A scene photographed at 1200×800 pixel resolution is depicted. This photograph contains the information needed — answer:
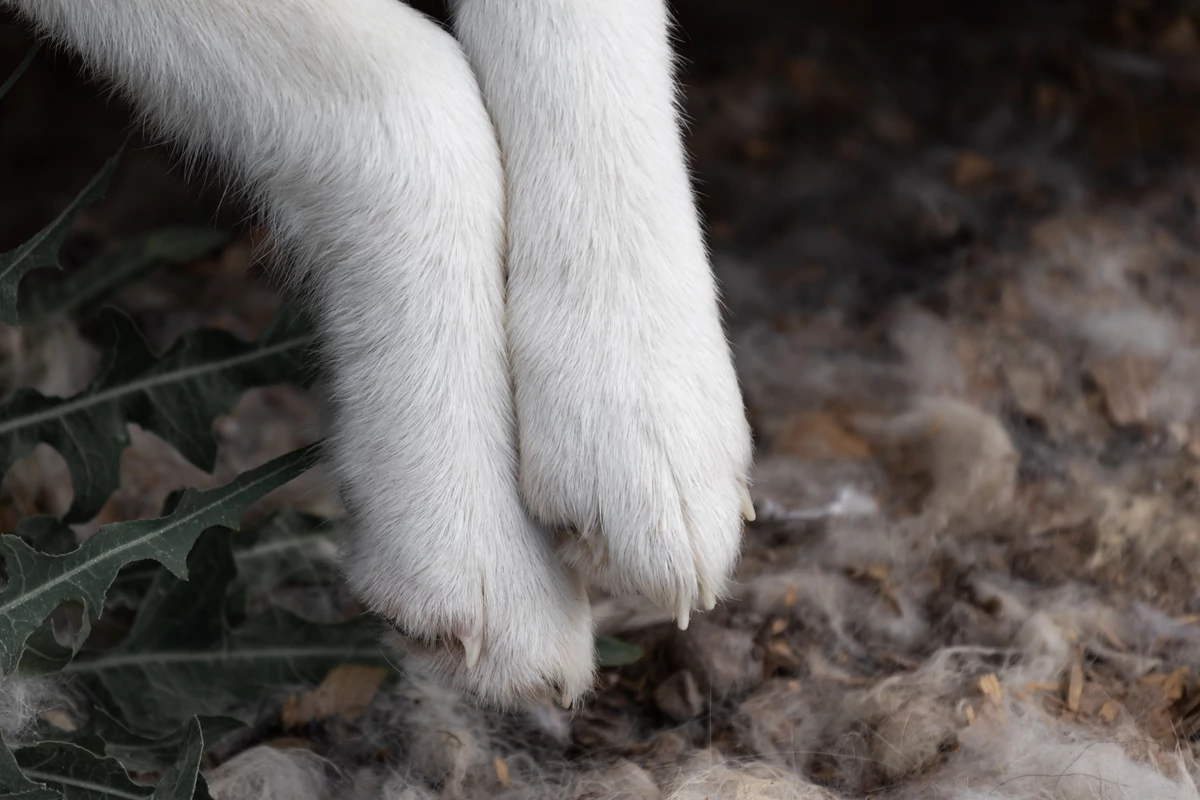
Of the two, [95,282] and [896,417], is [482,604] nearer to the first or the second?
[896,417]

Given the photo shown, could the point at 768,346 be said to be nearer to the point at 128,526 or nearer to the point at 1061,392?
the point at 1061,392

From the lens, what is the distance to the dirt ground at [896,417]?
0.90m

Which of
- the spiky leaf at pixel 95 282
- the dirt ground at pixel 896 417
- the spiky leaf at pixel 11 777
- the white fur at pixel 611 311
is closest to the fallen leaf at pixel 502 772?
the dirt ground at pixel 896 417

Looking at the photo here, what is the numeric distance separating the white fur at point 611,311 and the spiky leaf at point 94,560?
23 centimetres

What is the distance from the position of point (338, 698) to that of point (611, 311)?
17.3 inches

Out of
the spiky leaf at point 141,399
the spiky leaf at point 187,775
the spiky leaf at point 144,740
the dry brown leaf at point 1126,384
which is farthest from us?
the dry brown leaf at point 1126,384

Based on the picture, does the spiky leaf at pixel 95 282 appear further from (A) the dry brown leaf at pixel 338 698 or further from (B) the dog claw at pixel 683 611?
(B) the dog claw at pixel 683 611

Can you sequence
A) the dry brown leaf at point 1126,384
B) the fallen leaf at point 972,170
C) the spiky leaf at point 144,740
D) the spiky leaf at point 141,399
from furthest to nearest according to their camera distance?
the fallen leaf at point 972,170 → the dry brown leaf at point 1126,384 → the spiky leaf at point 141,399 → the spiky leaf at point 144,740

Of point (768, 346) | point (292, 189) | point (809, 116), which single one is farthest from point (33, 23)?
point (809, 116)

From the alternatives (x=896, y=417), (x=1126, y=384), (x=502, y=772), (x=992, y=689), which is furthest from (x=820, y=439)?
(x=502, y=772)

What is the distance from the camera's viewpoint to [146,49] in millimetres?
842

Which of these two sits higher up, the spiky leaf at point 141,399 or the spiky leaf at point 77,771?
the spiky leaf at point 141,399

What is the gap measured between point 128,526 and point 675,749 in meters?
0.44

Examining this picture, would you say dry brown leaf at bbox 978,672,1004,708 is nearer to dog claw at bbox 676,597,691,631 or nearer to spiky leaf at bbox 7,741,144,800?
dog claw at bbox 676,597,691,631
